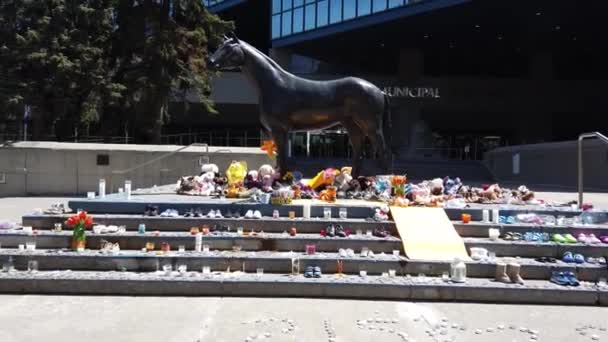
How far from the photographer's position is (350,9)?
106ft

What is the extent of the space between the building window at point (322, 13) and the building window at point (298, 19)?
147 cm

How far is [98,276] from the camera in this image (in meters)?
6.01

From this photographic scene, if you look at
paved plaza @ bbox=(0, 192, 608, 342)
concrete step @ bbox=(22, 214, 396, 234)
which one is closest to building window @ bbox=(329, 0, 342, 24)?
concrete step @ bbox=(22, 214, 396, 234)

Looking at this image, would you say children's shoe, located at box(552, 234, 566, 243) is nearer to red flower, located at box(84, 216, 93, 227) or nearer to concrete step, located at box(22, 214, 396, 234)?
concrete step, located at box(22, 214, 396, 234)

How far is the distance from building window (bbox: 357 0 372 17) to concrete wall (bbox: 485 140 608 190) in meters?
11.9

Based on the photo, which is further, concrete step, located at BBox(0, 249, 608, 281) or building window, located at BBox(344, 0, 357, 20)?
building window, located at BBox(344, 0, 357, 20)

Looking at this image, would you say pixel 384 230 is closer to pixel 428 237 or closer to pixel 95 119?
pixel 428 237

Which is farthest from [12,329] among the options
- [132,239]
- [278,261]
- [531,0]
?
[531,0]

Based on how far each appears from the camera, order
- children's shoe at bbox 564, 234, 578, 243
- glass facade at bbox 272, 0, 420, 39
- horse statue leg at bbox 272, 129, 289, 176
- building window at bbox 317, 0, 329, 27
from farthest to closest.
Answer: building window at bbox 317, 0, 329, 27
glass facade at bbox 272, 0, 420, 39
horse statue leg at bbox 272, 129, 289, 176
children's shoe at bbox 564, 234, 578, 243

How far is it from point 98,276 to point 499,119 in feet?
140

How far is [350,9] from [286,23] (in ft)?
19.4

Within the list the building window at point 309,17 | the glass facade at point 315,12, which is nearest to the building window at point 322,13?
the glass facade at point 315,12

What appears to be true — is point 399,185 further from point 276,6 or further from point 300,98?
point 276,6

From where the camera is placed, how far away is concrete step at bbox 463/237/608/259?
6883 millimetres
